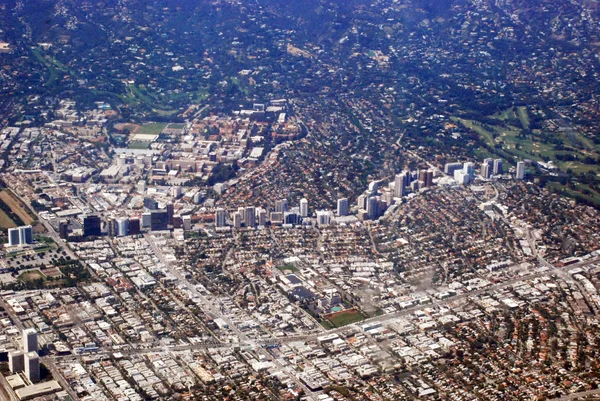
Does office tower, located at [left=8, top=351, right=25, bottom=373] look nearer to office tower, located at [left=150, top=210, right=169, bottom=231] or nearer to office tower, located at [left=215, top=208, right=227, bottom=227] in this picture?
office tower, located at [left=150, top=210, right=169, bottom=231]

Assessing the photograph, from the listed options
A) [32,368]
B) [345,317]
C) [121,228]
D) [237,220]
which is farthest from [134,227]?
[32,368]

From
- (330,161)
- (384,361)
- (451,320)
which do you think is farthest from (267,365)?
(330,161)

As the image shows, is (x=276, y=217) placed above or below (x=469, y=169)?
below

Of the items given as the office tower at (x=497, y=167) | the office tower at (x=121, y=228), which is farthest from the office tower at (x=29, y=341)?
the office tower at (x=497, y=167)

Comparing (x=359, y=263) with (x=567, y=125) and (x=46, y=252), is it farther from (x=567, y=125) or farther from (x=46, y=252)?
(x=567, y=125)

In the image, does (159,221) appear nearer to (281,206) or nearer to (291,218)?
(281,206)
